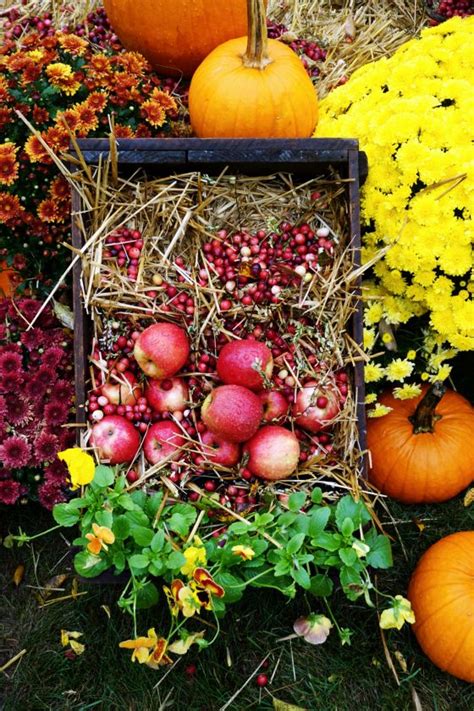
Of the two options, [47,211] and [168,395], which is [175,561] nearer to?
[168,395]

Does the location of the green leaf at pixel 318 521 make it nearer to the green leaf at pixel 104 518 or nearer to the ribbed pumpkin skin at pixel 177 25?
the green leaf at pixel 104 518

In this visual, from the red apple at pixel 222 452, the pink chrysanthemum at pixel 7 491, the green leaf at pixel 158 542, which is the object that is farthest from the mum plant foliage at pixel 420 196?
the pink chrysanthemum at pixel 7 491

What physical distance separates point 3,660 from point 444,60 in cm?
264

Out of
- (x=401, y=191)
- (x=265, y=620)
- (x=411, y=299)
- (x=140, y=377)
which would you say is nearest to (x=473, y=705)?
(x=265, y=620)

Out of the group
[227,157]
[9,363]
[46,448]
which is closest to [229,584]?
[46,448]

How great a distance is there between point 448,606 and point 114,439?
118 centimetres

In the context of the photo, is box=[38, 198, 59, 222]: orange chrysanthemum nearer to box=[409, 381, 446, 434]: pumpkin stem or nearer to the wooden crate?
the wooden crate

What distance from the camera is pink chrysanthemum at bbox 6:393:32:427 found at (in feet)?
7.51

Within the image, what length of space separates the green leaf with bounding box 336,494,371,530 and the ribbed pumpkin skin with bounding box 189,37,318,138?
128cm

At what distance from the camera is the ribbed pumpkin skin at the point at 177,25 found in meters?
2.50

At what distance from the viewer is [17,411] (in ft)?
7.52

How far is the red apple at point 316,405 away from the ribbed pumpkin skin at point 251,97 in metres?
0.92

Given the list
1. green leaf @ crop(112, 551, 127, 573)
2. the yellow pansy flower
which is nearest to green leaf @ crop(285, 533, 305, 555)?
green leaf @ crop(112, 551, 127, 573)

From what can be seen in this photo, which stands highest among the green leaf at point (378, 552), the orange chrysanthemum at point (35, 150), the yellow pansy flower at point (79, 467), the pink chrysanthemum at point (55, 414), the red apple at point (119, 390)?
the orange chrysanthemum at point (35, 150)
